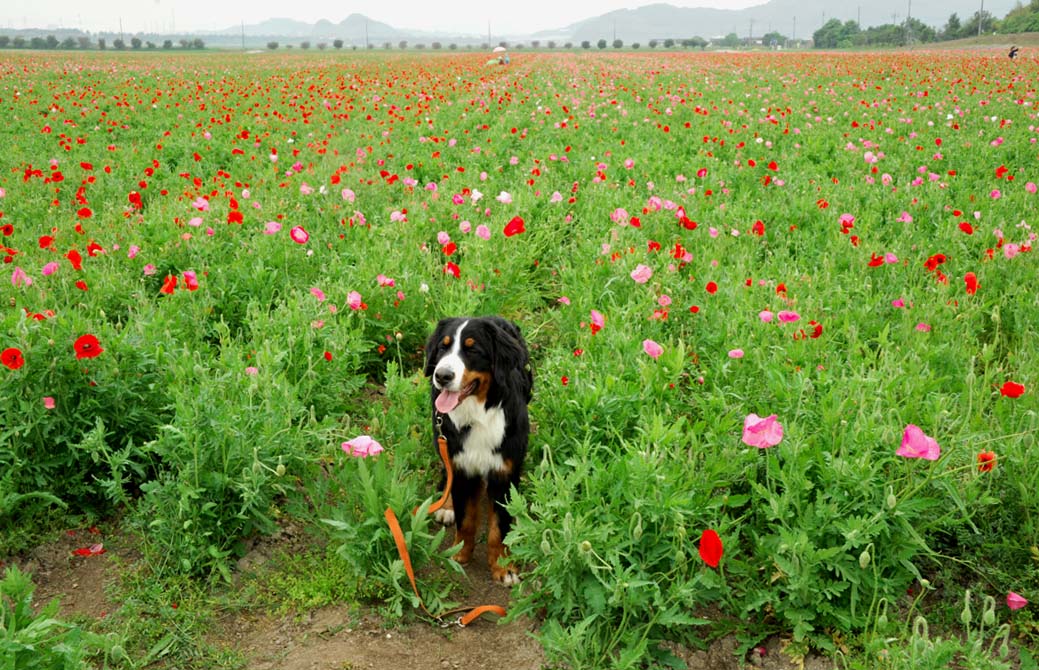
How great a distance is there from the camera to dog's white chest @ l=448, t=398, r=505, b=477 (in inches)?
121

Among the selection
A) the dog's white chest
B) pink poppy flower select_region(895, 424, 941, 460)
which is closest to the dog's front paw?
the dog's white chest

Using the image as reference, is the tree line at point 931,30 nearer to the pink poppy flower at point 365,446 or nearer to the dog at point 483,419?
the dog at point 483,419

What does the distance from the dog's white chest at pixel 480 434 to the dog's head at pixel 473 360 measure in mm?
52

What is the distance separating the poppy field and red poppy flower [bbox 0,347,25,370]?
12 millimetres

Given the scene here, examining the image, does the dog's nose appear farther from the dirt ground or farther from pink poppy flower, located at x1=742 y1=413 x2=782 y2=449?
pink poppy flower, located at x1=742 y1=413 x2=782 y2=449

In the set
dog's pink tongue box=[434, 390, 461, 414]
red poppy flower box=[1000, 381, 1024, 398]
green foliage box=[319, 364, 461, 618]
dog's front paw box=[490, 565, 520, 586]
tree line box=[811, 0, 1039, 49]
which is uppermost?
tree line box=[811, 0, 1039, 49]

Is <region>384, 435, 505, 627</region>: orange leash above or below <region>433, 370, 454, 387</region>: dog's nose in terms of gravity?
below

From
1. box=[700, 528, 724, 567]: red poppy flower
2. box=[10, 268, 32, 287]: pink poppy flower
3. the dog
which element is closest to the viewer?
box=[700, 528, 724, 567]: red poppy flower

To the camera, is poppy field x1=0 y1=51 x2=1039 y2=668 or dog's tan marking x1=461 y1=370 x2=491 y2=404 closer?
poppy field x1=0 y1=51 x2=1039 y2=668

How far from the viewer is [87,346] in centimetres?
301

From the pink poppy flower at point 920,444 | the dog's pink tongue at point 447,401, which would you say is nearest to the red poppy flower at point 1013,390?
the pink poppy flower at point 920,444

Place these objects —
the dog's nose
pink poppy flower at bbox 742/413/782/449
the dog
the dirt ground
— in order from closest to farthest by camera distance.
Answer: pink poppy flower at bbox 742/413/782/449
the dirt ground
the dog's nose
the dog

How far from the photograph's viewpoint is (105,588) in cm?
290

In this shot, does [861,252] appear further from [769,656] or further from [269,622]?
[269,622]
